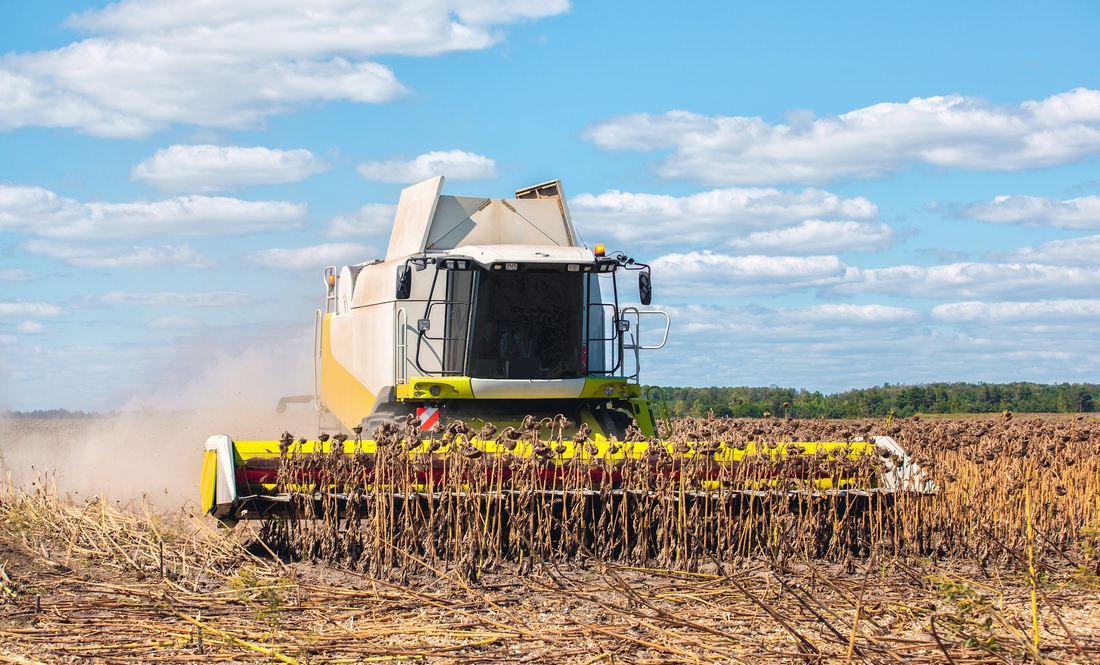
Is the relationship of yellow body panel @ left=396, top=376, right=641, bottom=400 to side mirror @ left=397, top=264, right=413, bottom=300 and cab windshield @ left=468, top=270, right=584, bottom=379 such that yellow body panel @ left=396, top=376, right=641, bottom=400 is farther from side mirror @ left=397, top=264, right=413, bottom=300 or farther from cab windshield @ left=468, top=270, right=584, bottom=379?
side mirror @ left=397, top=264, right=413, bottom=300

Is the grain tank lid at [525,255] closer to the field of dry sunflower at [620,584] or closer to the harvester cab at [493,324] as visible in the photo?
the harvester cab at [493,324]

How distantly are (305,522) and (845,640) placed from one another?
11.7ft

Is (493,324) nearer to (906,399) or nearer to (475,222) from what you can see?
(475,222)

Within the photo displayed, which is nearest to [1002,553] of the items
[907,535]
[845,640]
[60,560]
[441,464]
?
[907,535]

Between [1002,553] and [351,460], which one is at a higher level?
[351,460]

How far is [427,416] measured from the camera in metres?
8.85

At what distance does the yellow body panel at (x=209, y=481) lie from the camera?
21.8ft

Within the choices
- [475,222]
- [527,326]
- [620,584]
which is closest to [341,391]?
[475,222]

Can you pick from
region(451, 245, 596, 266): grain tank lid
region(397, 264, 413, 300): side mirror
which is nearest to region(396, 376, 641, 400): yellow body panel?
region(397, 264, 413, 300): side mirror

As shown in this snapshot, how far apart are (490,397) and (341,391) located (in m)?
2.94

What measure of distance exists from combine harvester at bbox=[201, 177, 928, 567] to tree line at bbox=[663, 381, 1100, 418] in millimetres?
19453

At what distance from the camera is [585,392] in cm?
918

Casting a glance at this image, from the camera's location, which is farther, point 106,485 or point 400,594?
point 106,485

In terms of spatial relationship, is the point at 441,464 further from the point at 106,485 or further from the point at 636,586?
the point at 106,485
